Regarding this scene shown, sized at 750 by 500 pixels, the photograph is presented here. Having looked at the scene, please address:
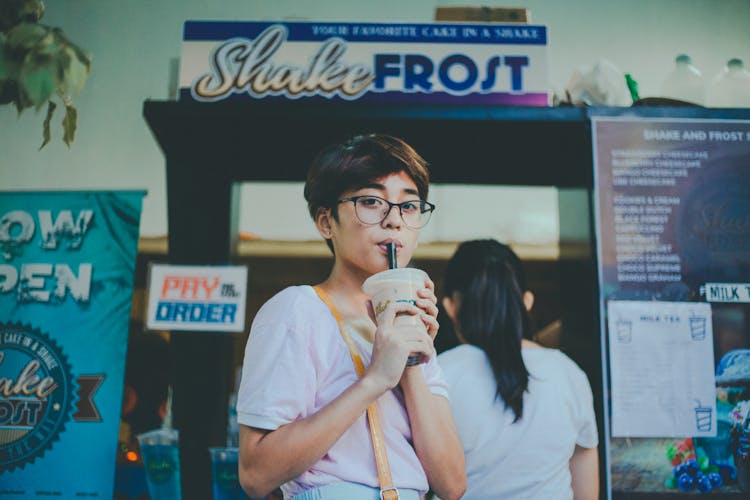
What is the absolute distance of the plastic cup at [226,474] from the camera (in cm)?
265

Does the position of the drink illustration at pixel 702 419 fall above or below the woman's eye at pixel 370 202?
below

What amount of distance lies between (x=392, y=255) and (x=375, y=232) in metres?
0.07

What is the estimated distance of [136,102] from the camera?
3.54m

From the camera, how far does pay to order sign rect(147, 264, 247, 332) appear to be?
114 inches

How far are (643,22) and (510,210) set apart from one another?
134 cm

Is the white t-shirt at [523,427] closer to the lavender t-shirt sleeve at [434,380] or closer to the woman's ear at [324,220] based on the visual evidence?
the lavender t-shirt sleeve at [434,380]

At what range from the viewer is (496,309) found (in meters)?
2.26

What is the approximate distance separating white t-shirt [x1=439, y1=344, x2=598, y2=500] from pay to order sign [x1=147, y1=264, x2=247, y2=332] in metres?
1.13

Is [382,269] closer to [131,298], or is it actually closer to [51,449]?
[131,298]

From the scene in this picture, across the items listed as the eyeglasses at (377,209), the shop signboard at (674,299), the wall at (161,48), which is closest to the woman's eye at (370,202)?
the eyeglasses at (377,209)

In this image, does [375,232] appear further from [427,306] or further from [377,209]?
[427,306]

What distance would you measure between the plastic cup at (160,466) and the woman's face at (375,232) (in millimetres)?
1642

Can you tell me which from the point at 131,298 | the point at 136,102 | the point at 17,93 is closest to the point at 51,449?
the point at 131,298

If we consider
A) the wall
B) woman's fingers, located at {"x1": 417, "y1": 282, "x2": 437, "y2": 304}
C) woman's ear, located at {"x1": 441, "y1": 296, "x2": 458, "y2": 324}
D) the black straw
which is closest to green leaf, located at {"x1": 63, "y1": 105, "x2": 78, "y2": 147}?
the black straw
